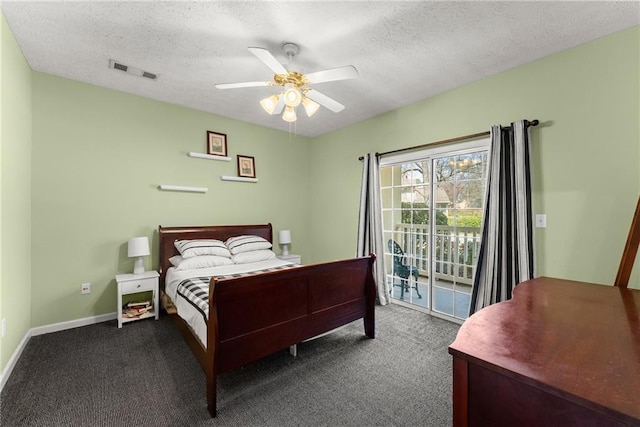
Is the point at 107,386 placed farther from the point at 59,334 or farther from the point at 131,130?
the point at 131,130

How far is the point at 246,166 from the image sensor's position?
4.41 m

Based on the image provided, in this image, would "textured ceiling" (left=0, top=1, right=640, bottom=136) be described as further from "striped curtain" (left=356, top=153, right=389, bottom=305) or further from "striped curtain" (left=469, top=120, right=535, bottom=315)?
"striped curtain" (left=356, top=153, right=389, bottom=305)

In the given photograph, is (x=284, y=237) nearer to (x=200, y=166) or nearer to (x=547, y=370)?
(x=200, y=166)

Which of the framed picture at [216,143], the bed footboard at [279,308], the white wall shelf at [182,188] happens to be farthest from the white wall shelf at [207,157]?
the bed footboard at [279,308]

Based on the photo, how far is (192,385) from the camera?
2.07 meters

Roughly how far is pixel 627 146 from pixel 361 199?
2.59 meters

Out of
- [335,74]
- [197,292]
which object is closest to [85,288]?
[197,292]

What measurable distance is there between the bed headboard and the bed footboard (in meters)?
2.05

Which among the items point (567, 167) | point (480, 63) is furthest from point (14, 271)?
point (567, 167)

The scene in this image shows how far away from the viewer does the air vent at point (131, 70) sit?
2.73 meters

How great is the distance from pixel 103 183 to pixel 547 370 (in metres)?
4.10

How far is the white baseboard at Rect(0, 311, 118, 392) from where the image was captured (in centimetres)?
213

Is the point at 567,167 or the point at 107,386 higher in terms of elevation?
the point at 567,167

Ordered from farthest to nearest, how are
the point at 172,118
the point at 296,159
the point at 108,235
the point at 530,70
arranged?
the point at 296,159 → the point at 172,118 → the point at 108,235 → the point at 530,70
